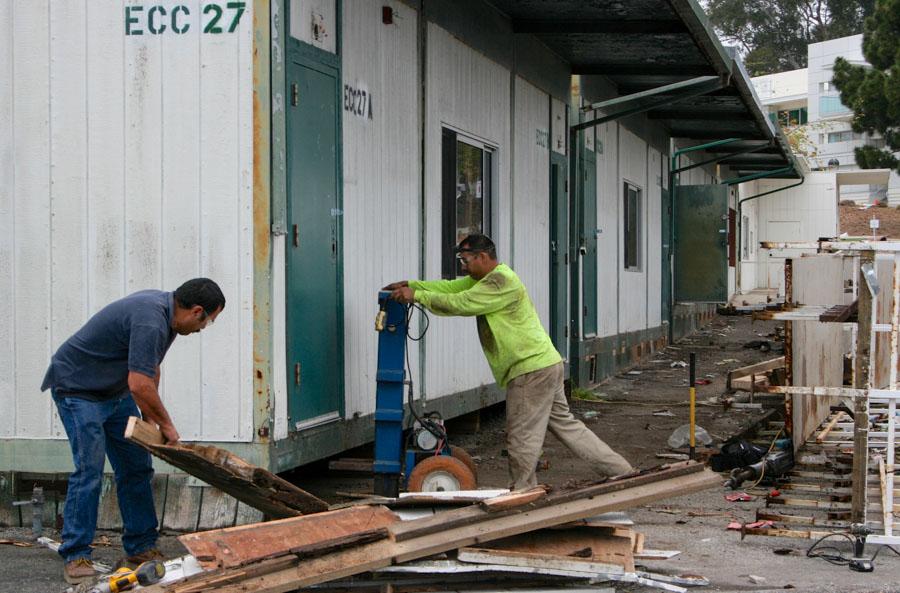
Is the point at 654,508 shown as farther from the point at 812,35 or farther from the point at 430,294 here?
the point at 812,35

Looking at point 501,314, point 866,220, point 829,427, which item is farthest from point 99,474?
point 866,220

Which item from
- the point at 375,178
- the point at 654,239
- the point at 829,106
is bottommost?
the point at 654,239

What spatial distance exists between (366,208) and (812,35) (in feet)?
202

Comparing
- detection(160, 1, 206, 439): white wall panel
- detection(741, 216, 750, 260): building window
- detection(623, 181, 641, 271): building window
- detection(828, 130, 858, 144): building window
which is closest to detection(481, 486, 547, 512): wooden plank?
detection(160, 1, 206, 439): white wall panel

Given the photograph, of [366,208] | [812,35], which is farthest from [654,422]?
[812,35]

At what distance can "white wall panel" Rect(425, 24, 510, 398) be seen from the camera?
31.8 ft

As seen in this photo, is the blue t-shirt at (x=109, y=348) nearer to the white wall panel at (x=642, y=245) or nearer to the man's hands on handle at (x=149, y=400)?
the man's hands on handle at (x=149, y=400)

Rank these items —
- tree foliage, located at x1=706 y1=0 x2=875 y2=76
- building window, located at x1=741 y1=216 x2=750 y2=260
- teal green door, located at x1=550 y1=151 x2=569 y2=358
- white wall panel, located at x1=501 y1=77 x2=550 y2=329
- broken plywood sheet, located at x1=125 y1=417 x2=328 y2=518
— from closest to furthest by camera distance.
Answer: broken plywood sheet, located at x1=125 y1=417 x2=328 y2=518
white wall panel, located at x1=501 y1=77 x2=550 y2=329
teal green door, located at x1=550 y1=151 x2=569 y2=358
building window, located at x1=741 y1=216 x2=750 y2=260
tree foliage, located at x1=706 y1=0 x2=875 y2=76

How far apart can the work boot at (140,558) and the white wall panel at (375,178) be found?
205 cm

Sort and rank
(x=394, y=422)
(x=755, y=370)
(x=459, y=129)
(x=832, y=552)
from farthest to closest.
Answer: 1. (x=755, y=370)
2. (x=459, y=129)
3. (x=394, y=422)
4. (x=832, y=552)

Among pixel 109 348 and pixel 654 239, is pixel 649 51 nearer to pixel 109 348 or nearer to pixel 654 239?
pixel 654 239

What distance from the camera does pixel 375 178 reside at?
862 centimetres

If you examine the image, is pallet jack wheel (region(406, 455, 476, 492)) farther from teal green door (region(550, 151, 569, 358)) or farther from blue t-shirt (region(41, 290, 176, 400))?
teal green door (region(550, 151, 569, 358))

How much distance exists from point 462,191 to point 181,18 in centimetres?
395
